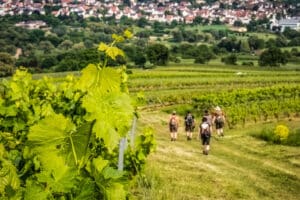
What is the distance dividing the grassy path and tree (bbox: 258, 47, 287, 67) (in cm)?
6185

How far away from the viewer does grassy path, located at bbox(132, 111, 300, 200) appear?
11.2m

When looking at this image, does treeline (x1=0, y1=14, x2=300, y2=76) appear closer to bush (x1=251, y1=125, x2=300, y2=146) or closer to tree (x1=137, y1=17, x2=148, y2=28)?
tree (x1=137, y1=17, x2=148, y2=28)

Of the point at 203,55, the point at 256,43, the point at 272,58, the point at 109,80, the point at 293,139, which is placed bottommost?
the point at 256,43

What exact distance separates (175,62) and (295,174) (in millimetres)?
71165

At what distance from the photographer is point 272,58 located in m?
80.4

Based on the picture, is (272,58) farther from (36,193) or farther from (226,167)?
(36,193)

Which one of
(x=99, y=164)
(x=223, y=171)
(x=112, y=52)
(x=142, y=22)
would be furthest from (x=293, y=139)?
(x=142, y=22)

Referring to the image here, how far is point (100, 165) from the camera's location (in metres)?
Result: 2.21

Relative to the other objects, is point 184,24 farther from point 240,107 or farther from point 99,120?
point 99,120

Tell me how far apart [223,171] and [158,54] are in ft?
220

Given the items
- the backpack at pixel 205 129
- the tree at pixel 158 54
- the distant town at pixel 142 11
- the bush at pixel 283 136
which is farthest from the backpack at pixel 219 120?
the distant town at pixel 142 11

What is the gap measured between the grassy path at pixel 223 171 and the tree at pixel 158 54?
198ft

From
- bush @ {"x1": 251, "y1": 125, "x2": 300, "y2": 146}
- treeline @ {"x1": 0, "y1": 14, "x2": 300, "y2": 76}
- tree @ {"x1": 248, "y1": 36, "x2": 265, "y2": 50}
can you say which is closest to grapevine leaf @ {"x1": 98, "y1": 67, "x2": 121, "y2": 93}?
bush @ {"x1": 251, "y1": 125, "x2": 300, "y2": 146}

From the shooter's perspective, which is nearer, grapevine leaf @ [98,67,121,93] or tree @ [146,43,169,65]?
grapevine leaf @ [98,67,121,93]
